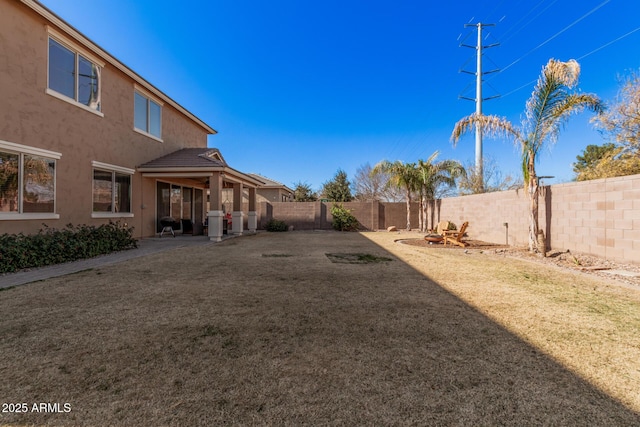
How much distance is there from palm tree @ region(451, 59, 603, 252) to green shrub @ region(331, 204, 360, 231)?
10.6 meters

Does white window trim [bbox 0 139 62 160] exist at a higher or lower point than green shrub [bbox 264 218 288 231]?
higher

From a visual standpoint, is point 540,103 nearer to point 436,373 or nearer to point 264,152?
point 436,373

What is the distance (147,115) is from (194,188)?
494 cm

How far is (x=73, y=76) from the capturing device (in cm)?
884

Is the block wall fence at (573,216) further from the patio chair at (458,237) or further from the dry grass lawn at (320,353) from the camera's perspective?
the dry grass lawn at (320,353)

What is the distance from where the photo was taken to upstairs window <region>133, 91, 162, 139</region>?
11.8m

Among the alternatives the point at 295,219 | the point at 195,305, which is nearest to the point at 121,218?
the point at 195,305

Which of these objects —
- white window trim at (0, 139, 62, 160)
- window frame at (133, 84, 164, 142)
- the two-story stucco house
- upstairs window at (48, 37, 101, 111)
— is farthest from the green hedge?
window frame at (133, 84, 164, 142)

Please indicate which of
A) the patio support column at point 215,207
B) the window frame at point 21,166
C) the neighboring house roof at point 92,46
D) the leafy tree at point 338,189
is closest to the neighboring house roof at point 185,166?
the patio support column at point 215,207

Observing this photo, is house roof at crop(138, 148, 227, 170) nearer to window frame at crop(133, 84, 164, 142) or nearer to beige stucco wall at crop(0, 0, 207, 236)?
beige stucco wall at crop(0, 0, 207, 236)

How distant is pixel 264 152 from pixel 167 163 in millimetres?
20124

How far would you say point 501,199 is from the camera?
442 inches

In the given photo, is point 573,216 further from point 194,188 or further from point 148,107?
point 194,188

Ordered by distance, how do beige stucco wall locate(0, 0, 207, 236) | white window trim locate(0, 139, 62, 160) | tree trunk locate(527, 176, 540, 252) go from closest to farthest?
white window trim locate(0, 139, 62, 160)
beige stucco wall locate(0, 0, 207, 236)
tree trunk locate(527, 176, 540, 252)
